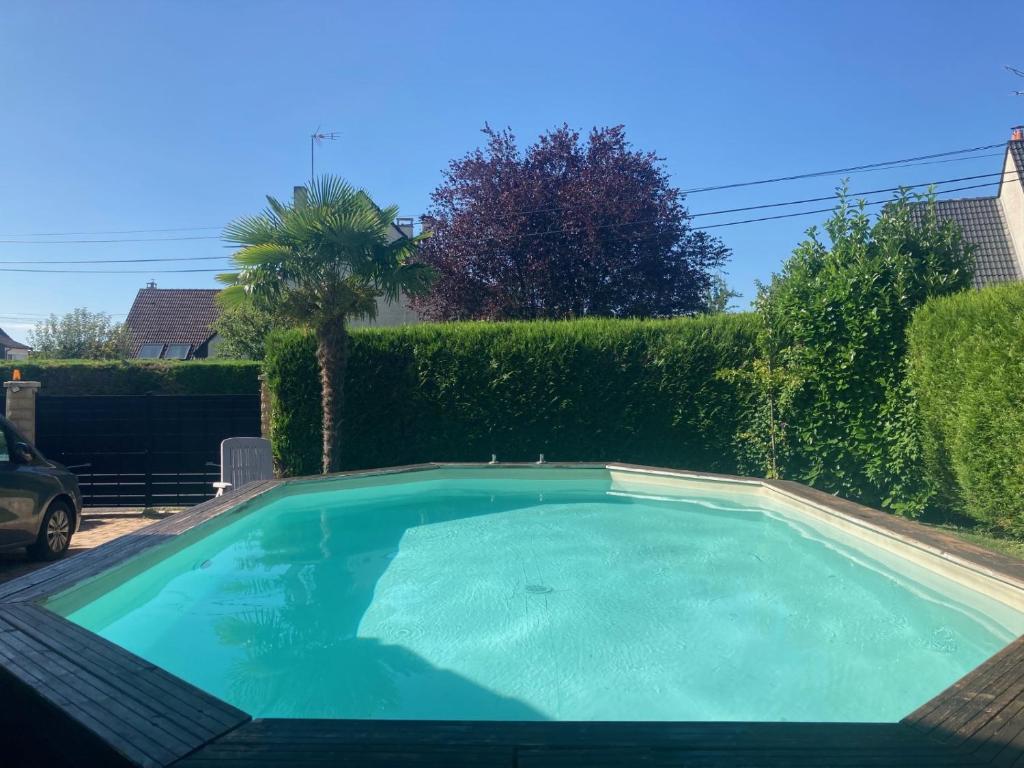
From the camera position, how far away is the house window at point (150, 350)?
37031 millimetres

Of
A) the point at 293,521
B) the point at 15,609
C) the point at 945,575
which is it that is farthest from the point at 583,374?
the point at 15,609

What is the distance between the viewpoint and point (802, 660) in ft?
16.3

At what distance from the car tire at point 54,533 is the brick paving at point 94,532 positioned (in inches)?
4.9

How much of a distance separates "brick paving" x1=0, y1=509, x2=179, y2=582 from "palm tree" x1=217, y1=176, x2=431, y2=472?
314 cm

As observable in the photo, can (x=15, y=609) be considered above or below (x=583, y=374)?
→ below

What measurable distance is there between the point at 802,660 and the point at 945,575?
193cm

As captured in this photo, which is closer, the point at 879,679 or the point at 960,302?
the point at 879,679

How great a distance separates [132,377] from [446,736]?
1774 cm

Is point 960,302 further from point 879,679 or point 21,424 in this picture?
point 21,424

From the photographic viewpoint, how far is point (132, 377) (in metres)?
17.9

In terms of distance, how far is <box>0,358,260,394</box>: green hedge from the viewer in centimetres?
1780

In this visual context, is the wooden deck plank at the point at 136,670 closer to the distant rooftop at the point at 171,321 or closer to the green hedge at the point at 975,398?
the green hedge at the point at 975,398

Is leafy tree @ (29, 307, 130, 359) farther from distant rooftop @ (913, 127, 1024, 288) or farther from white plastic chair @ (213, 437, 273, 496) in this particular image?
distant rooftop @ (913, 127, 1024, 288)

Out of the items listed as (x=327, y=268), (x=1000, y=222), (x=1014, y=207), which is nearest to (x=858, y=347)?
(x=327, y=268)
